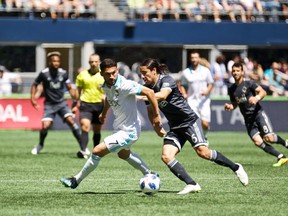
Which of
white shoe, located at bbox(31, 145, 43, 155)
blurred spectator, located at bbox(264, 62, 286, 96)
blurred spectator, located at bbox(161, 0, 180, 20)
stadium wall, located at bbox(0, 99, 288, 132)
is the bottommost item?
stadium wall, located at bbox(0, 99, 288, 132)

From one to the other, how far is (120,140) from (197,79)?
9.77m

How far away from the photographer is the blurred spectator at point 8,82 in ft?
102

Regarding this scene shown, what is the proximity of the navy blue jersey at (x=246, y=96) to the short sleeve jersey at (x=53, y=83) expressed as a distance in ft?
14.8

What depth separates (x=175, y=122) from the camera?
13.1 metres

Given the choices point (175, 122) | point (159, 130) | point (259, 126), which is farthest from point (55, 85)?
point (159, 130)

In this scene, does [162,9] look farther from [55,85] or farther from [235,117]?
[55,85]

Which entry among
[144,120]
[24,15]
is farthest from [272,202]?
[24,15]

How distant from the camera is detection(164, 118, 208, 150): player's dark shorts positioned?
13.0 meters

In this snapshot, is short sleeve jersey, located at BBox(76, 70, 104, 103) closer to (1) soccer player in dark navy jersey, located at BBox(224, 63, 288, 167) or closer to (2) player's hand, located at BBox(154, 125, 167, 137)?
(1) soccer player in dark navy jersey, located at BBox(224, 63, 288, 167)

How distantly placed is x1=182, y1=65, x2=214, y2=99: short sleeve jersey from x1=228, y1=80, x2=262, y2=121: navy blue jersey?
409cm

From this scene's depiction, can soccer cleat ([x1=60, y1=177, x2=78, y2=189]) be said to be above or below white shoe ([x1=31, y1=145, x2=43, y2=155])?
above

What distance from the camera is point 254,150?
22.2 metres

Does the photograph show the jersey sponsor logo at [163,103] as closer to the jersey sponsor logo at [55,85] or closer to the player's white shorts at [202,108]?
the jersey sponsor logo at [55,85]

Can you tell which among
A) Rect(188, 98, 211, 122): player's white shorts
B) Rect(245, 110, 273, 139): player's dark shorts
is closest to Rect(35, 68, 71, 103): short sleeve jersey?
Rect(188, 98, 211, 122): player's white shorts
